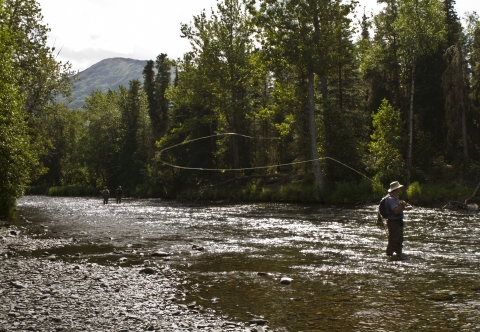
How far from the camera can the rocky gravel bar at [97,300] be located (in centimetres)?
652

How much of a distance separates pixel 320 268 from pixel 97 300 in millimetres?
4905

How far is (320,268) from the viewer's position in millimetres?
10266

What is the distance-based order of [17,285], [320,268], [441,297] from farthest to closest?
[320,268] < [17,285] < [441,297]

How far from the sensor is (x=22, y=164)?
20922mm

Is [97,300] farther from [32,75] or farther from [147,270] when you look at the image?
[32,75]

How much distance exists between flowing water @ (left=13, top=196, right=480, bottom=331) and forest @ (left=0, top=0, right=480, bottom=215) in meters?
5.33

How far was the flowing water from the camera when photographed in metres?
6.88

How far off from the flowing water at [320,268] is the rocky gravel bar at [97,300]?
0.42 meters

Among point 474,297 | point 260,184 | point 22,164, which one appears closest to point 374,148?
point 260,184

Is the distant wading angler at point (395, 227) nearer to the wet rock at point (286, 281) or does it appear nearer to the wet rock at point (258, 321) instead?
the wet rock at point (286, 281)

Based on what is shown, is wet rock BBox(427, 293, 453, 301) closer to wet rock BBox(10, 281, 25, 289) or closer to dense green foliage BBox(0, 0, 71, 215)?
wet rock BBox(10, 281, 25, 289)

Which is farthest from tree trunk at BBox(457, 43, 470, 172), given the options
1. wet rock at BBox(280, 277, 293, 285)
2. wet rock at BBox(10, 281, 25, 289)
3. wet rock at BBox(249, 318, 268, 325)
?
wet rock at BBox(10, 281, 25, 289)

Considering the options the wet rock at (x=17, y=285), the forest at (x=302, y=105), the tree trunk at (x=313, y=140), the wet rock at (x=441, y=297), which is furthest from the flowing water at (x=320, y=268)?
the tree trunk at (x=313, y=140)

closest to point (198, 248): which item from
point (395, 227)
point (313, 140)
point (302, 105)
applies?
point (395, 227)
